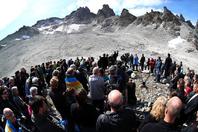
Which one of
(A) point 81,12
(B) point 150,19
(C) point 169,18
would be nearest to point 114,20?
(B) point 150,19

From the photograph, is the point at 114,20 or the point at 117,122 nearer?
the point at 117,122

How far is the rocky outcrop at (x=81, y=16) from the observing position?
165250 millimetres

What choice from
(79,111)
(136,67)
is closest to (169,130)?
(79,111)

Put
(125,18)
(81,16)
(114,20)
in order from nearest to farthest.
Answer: (125,18), (114,20), (81,16)

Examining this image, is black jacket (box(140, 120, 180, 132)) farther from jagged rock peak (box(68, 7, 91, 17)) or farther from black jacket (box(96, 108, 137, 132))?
jagged rock peak (box(68, 7, 91, 17))

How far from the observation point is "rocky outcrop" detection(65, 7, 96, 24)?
16525 centimetres

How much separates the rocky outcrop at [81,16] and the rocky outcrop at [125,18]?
3410cm

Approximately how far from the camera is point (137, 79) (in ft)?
86.6

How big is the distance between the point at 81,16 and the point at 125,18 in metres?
48.0

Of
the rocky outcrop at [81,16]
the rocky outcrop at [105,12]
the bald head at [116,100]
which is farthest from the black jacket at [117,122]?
the rocky outcrop at [81,16]

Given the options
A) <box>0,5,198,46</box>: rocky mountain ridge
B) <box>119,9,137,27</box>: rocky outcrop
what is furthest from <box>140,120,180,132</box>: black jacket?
<box>119,9,137,27</box>: rocky outcrop

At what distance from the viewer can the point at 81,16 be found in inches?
6732

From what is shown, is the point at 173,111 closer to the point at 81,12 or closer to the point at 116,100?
the point at 116,100

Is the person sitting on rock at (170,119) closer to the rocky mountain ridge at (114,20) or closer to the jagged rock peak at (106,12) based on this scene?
the rocky mountain ridge at (114,20)
